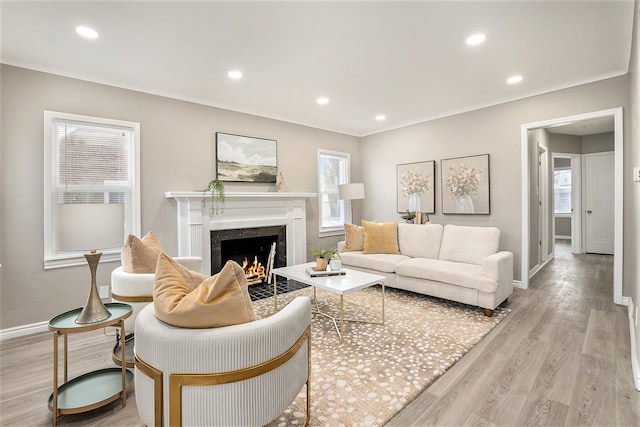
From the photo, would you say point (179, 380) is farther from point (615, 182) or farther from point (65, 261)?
point (615, 182)

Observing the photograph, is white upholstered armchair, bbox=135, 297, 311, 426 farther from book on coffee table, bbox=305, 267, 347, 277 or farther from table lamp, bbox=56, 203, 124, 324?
book on coffee table, bbox=305, 267, 347, 277

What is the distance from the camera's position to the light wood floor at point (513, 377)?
173 cm

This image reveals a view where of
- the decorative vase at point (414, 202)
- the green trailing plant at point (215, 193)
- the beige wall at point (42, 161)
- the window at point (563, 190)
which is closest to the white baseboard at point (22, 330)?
the beige wall at point (42, 161)

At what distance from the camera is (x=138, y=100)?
11.6 feet

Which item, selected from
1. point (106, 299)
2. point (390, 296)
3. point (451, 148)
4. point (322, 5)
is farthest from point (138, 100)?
point (451, 148)

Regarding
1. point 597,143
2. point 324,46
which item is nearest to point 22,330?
point 324,46

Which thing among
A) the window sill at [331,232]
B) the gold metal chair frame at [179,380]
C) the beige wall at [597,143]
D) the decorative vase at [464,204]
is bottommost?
the gold metal chair frame at [179,380]

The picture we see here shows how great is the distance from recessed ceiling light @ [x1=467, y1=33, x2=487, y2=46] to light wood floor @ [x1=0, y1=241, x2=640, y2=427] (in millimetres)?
2592

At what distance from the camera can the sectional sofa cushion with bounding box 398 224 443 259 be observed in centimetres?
428

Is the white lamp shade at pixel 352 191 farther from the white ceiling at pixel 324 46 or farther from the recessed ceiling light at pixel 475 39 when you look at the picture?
the recessed ceiling light at pixel 475 39

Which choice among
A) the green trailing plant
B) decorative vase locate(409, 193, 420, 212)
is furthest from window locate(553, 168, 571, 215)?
the green trailing plant

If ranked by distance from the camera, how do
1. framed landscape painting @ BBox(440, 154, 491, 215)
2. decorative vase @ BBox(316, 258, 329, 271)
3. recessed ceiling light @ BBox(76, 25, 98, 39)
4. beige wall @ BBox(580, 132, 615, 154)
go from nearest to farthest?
recessed ceiling light @ BBox(76, 25, 98, 39), decorative vase @ BBox(316, 258, 329, 271), framed landscape painting @ BBox(440, 154, 491, 215), beige wall @ BBox(580, 132, 615, 154)

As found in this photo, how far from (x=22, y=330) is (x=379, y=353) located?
332cm

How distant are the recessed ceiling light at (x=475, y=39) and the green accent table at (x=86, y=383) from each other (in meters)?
3.32
